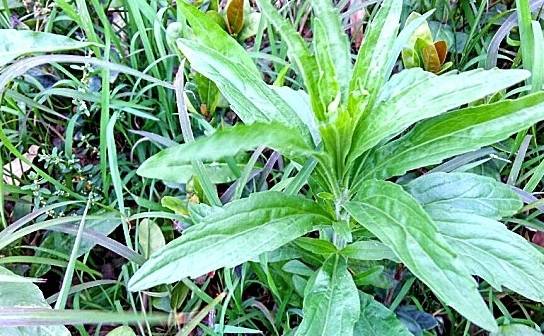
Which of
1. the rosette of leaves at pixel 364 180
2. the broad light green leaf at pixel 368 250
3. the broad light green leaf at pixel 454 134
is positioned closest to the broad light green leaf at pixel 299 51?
the rosette of leaves at pixel 364 180

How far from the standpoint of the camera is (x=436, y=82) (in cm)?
94

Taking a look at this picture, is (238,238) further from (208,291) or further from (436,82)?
(208,291)

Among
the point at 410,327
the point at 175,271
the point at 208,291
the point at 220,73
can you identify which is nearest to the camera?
the point at 175,271

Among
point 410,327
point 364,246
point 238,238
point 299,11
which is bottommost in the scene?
point 410,327

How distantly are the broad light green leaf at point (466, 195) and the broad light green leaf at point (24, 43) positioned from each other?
0.71 m

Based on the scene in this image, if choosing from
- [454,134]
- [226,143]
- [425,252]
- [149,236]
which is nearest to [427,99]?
[454,134]

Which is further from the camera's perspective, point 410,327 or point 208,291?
point 208,291

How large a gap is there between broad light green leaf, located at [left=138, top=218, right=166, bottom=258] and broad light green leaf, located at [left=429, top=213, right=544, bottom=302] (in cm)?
60

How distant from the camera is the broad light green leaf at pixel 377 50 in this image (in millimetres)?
994

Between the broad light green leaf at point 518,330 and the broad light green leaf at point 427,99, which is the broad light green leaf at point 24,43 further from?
the broad light green leaf at point 518,330

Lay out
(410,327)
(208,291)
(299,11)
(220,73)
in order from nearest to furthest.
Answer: (220,73), (410,327), (208,291), (299,11)

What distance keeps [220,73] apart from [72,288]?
55cm

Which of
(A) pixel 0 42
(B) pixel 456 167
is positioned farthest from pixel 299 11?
(A) pixel 0 42

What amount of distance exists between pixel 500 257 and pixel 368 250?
0.69 feet
